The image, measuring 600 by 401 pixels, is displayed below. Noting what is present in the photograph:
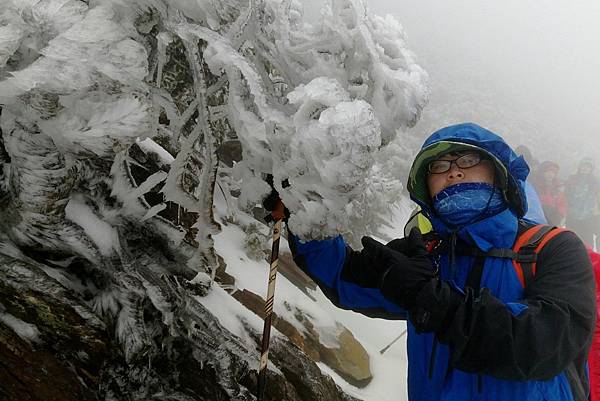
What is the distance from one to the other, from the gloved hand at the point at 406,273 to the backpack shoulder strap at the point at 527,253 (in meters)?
0.40

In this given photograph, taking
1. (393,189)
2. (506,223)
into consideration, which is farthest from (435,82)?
(506,223)

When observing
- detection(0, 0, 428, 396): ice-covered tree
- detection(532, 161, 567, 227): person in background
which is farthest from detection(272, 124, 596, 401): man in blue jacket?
detection(532, 161, 567, 227): person in background

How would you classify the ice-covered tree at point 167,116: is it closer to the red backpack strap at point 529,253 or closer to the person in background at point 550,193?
the red backpack strap at point 529,253

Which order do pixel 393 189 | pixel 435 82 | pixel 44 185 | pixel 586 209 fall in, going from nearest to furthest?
pixel 44 185, pixel 586 209, pixel 393 189, pixel 435 82

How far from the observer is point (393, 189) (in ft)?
52.2

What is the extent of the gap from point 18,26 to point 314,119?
4.08 ft

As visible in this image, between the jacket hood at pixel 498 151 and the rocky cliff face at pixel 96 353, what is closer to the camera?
the rocky cliff face at pixel 96 353

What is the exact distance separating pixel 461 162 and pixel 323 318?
5.48 metres

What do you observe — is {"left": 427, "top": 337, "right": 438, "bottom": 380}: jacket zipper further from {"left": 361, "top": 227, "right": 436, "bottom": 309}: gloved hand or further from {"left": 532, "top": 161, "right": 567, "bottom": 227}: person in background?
{"left": 532, "top": 161, "right": 567, "bottom": 227}: person in background

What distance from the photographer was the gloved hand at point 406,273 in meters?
2.58

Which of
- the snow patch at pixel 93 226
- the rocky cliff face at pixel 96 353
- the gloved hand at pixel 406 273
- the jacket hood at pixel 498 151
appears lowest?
the rocky cliff face at pixel 96 353

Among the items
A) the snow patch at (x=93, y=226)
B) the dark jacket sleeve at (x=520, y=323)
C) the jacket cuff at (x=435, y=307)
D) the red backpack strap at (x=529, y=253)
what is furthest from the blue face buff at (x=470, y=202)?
the snow patch at (x=93, y=226)

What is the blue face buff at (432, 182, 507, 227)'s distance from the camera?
9.54ft

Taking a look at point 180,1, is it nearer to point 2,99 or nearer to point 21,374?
point 2,99
